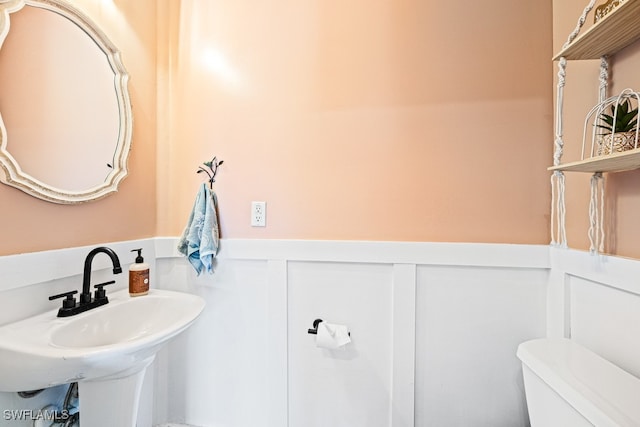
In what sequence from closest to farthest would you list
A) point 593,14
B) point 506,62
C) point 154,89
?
point 593,14 → point 506,62 → point 154,89

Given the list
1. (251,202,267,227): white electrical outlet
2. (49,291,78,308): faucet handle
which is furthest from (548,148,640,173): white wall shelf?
(49,291,78,308): faucet handle

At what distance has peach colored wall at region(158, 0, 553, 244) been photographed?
1.16 m

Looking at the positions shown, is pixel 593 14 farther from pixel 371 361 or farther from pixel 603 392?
pixel 371 361

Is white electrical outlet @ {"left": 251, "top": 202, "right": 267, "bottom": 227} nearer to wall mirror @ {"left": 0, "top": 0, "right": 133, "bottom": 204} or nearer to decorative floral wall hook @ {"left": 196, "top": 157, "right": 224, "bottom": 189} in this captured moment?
decorative floral wall hook @ {"left": 196, "top": 157, "right": 224, "bottom": 189}

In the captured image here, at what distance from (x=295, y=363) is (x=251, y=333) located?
0.82 feet

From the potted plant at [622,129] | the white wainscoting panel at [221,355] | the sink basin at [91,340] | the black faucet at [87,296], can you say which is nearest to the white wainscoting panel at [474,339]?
the potted plant at [622,129]

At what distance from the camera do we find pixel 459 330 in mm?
1179

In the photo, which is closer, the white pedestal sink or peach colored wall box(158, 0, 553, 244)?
the white pedestal sink

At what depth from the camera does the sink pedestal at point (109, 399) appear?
0.91 m

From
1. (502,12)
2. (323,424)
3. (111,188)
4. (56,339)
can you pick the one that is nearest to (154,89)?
(111,188)

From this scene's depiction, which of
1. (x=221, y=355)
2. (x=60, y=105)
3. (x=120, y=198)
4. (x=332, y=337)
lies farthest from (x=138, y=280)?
(x=332, y=337)

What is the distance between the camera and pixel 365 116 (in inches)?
49.4

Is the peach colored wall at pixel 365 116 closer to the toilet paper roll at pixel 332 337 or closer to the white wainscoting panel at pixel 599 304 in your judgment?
the white wainscoting panel at pixel 599 304

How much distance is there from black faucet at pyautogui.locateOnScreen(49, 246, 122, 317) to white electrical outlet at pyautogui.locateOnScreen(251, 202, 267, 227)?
1.81ft
